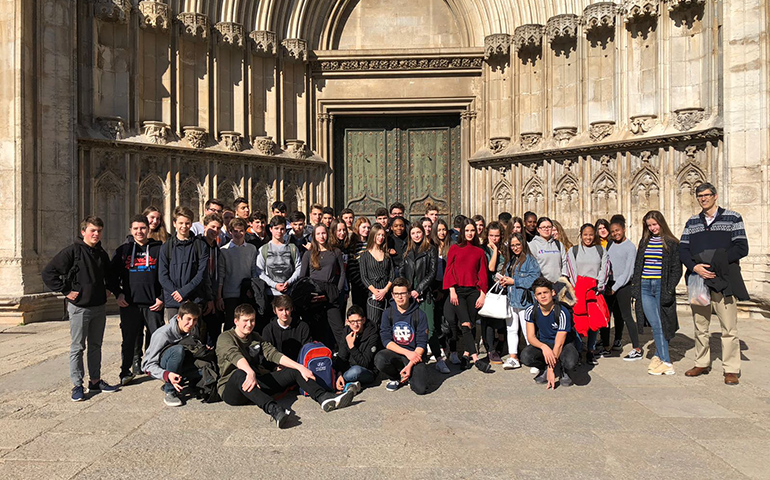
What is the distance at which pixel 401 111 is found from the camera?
41.8 feet

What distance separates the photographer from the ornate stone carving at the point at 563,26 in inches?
432

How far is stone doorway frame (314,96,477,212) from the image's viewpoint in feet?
41.4

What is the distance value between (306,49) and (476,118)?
12.2 ft

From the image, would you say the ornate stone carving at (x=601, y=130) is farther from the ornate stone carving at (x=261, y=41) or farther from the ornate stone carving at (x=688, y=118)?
the ornate stone carving at (x=261, y=41)

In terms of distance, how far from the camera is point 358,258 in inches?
251

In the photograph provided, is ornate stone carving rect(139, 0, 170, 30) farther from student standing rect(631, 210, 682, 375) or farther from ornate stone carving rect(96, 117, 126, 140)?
student standing rect(631, 210, 682, 375)

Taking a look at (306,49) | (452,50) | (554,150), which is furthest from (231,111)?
(554,150)

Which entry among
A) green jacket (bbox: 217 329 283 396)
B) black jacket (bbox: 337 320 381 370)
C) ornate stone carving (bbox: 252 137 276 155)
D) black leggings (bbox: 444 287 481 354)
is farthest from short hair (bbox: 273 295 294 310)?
ornate stone carving (bbox: 252 137 276 155)

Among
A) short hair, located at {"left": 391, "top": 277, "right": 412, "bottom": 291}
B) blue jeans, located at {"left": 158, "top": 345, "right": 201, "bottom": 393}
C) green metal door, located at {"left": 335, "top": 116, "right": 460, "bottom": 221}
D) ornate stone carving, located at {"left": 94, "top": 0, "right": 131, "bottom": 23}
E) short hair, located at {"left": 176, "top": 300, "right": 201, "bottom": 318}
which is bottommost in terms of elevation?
blue jeans, located at {"left": 158, "top": 345, "right": 201, "bottom": 393}

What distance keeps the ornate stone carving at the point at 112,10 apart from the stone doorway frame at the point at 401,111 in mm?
4003

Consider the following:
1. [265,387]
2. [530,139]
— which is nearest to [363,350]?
[265,387]

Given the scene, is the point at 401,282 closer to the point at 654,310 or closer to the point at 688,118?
the point at 654,310

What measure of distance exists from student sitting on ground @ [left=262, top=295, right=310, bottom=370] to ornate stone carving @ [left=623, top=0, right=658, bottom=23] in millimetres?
8393

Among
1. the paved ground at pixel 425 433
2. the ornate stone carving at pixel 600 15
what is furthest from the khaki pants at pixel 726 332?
the ornate stone carving at pixel 600 15
